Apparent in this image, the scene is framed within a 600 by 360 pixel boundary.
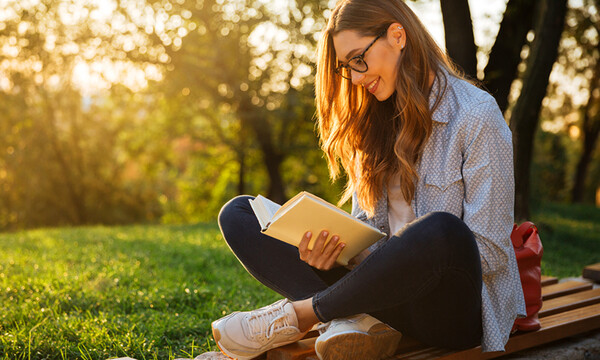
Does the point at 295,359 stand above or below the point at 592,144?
above

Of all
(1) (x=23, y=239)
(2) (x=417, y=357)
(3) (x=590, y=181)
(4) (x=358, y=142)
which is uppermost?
(4) (x=358, y=142)

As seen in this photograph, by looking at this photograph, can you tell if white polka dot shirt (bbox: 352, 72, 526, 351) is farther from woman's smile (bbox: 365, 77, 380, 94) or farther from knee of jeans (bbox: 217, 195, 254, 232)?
knee of jeans (bbox: 217, 195, 254, 232)

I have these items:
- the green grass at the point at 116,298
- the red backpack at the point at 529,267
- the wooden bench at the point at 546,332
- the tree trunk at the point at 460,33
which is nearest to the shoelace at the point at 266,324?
the wooden bench at the point at 546,332

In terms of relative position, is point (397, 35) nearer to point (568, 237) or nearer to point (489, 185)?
point (489, 185)

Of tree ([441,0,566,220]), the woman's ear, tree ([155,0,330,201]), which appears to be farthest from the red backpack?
tree ([155,0,330,201])

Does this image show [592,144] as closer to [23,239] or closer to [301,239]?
[23,239]

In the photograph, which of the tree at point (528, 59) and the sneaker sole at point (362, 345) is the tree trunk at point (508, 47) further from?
the sneaker sole at point (362, 345)

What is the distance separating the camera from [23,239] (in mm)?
5930

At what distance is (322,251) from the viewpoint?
210cm

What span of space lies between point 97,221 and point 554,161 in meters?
12.5

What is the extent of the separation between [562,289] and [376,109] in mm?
1416

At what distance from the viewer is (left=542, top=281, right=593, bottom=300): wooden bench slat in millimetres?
2807

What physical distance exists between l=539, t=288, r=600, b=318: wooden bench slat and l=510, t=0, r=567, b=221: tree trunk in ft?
7.56

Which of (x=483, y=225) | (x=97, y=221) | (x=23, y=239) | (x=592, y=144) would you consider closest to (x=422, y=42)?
(x=483, y=225)
